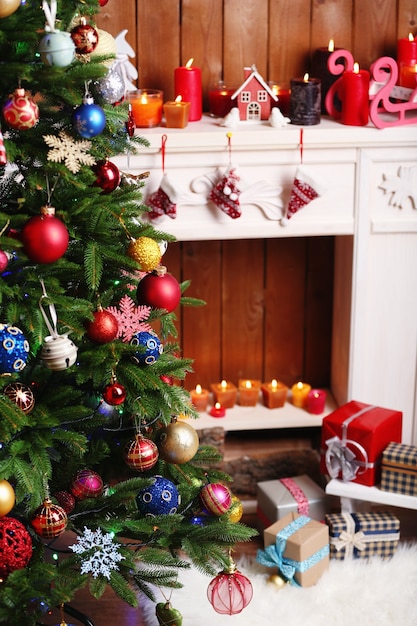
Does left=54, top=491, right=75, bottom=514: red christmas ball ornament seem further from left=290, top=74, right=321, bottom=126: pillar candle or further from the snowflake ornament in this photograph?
left=290, top=74, right=321, bottom=126: pillar candle

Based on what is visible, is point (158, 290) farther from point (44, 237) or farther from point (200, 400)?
point (200, 400)

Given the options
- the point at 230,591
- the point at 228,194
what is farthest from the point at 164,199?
the point at 230,591

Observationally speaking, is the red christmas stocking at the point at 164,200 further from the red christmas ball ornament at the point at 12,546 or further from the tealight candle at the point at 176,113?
the red christmas ball ornament at the point at 12,546

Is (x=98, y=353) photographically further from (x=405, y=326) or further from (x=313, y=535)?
Answer: (x=405, y=326)

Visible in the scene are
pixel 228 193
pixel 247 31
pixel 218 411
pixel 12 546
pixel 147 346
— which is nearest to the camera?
pixel 12 546

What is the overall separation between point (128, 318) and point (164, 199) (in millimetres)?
788

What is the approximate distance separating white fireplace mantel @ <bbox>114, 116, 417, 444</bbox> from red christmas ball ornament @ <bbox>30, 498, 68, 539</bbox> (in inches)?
41.1

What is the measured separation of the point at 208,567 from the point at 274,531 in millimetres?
755

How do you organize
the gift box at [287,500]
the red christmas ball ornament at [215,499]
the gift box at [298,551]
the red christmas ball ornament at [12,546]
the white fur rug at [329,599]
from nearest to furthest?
the red christmas ball ornament at [12,546]
the red christmas ball ornament at [215,499]
the white fur rug at [329,599]
the gift box at [298,551]
the gift box at [287,500]

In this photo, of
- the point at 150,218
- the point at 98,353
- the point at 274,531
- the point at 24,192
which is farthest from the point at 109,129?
the point at 274,531

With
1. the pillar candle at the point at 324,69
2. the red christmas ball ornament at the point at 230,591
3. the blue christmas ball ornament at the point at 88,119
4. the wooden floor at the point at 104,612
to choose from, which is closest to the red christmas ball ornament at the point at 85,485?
the red christmas ball ornament at the point at 230,591

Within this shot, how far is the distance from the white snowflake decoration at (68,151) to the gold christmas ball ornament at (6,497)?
22.3 inches

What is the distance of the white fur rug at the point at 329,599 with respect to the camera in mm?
2270

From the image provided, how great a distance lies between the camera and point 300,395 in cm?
291
